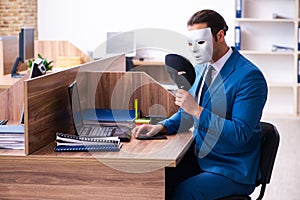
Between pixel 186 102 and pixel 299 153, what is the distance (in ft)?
10.8

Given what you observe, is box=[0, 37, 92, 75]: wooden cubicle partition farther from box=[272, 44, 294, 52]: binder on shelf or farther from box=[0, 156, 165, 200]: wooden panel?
box=[0, 156, 165, 200]: wooden panel

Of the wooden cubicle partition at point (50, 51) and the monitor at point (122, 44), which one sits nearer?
the wooden cubicle partition at point (50, 51)

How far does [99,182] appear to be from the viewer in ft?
8.25

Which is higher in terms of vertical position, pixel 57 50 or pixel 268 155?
pixel 57 50

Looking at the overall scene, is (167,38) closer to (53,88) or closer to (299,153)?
(299,153)

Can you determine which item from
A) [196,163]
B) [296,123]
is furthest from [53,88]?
[296,123]

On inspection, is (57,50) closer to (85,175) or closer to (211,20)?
(211,20)

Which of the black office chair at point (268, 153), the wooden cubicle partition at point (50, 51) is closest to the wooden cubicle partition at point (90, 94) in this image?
the black office chair at point (268, 153)

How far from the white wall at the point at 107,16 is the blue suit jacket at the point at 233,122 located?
204 inches

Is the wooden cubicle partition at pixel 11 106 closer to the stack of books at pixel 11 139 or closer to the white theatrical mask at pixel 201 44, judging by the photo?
the stack of books at pixel 11 139

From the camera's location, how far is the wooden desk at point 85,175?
2.47 metres

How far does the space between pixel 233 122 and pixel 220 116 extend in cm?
12

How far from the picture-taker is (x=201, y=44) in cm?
283

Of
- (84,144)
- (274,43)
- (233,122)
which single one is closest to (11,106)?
(84,144)
